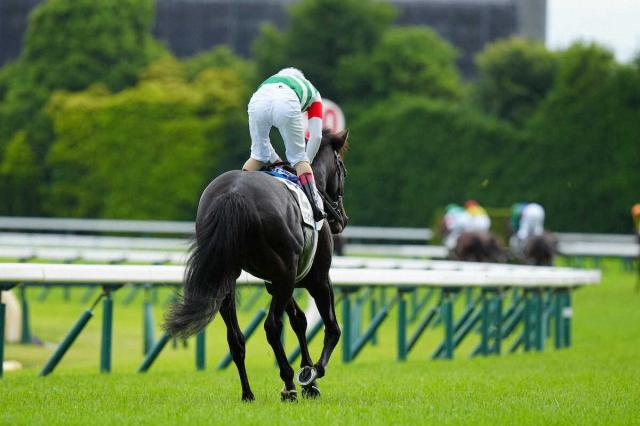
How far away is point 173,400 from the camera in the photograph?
6.78 m

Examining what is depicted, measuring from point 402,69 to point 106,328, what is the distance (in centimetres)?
→ 3447

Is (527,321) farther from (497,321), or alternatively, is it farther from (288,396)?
(288,396)

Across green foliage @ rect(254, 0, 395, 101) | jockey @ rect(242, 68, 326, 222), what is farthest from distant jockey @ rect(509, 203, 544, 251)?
green foliage @ rect(254, 0, 395, 101)

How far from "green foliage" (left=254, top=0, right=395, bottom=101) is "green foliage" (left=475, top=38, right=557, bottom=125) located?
14.3ft

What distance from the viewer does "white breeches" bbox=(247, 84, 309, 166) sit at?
7.09 m

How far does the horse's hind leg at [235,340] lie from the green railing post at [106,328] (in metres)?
2.39

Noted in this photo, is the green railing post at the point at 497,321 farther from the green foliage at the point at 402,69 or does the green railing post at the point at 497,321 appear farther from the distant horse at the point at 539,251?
the green foliage at the point at 402,69

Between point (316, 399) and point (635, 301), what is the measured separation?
14.1m

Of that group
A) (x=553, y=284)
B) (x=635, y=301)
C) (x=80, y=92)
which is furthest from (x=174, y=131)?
(x=553, y=284)

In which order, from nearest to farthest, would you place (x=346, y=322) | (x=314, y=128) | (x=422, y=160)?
(x=314, y=128)
(x=346, y=322)
(x=422, y=160)

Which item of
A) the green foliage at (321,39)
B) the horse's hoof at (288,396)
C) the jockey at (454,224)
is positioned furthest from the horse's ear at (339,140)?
the green foliage at (321,39)

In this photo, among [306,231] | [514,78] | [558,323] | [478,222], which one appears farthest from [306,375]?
[514,78]

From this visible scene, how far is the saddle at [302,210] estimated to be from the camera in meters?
6.98

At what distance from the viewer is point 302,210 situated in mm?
6969
